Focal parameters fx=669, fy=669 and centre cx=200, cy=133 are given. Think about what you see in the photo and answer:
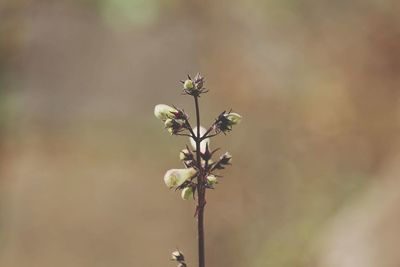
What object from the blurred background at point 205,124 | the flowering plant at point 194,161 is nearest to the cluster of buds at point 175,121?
the flowering plant at point 194,161

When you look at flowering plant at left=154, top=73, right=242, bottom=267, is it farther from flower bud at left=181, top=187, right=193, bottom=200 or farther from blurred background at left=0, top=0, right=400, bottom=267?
blurred background at left=0, top=0, right=400, bottom=267

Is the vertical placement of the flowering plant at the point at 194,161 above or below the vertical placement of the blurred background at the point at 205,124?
below

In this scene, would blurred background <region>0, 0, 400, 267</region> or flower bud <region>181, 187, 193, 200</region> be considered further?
blurred background <region>0, 0, 400, 267</region>

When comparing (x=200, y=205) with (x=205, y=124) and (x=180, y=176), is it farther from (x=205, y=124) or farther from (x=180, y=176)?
(x=205, y=124)

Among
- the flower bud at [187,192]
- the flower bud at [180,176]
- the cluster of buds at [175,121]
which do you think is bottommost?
the flower bud at [187,192]

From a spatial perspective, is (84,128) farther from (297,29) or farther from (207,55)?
(297,29)

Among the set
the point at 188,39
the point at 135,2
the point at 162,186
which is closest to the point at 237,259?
the point at 162,186

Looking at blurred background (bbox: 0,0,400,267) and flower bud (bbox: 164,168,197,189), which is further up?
blurred background (bbox: 0,0,400,267)

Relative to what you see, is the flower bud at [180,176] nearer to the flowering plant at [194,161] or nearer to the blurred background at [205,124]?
the flowering plant at [194,161]

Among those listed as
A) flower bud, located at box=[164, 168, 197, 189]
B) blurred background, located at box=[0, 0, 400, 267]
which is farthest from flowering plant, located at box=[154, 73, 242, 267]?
blurred background, located at box=[0, 0, 400, 267]
